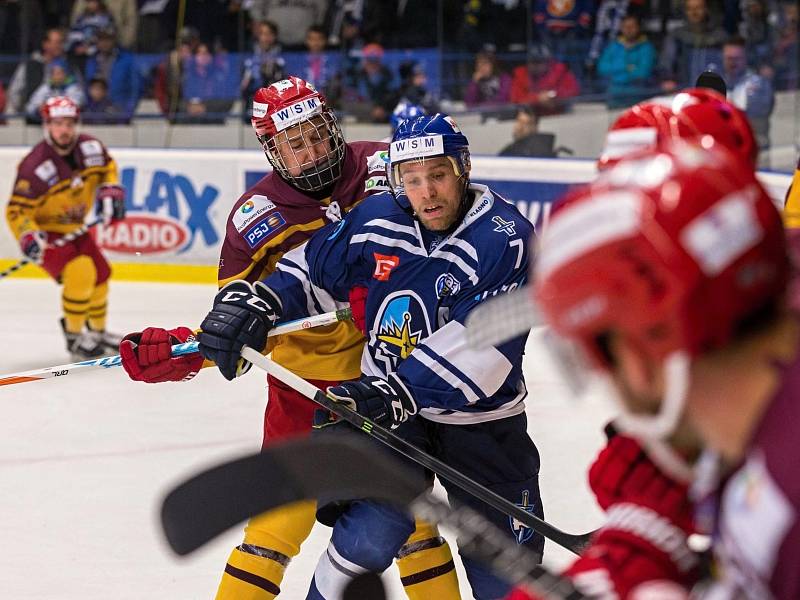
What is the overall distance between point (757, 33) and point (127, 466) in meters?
3.90

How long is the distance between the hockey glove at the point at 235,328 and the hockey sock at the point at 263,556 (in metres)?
0.29

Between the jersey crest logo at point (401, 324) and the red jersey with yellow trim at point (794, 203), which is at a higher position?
the red jersey with yellow trim at point (794, 203)

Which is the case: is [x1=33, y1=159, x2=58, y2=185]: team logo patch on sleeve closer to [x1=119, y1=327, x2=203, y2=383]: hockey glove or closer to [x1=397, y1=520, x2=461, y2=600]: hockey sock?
[x1=119, y1=327, x2=203, y2=383]: hockey glove

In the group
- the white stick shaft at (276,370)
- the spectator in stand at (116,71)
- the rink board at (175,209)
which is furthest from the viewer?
the spectator in stand at (116,71)

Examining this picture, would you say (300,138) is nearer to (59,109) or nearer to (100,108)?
(59,109)

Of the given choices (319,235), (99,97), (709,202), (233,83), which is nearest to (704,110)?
(709,202)

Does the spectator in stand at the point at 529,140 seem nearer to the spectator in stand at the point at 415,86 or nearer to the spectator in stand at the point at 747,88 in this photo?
the spectator in stand at the point at 415,86

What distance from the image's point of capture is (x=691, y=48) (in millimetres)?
6230

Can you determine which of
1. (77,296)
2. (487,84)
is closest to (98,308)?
(77,296)

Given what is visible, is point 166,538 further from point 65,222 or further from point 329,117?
point 65,222

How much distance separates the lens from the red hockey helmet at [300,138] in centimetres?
252

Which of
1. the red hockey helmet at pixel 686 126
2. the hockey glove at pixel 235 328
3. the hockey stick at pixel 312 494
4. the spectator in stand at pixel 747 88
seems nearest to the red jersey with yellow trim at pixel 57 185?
the spectator in stand at pixel 747 88

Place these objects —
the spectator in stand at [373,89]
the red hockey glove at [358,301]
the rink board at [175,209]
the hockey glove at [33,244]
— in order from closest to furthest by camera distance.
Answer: the red hockey glove at [358,301], the hockey glove at [33,244], the rink board at [175,209], the spectator in stand at [373,89]

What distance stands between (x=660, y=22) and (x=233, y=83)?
2.36m
